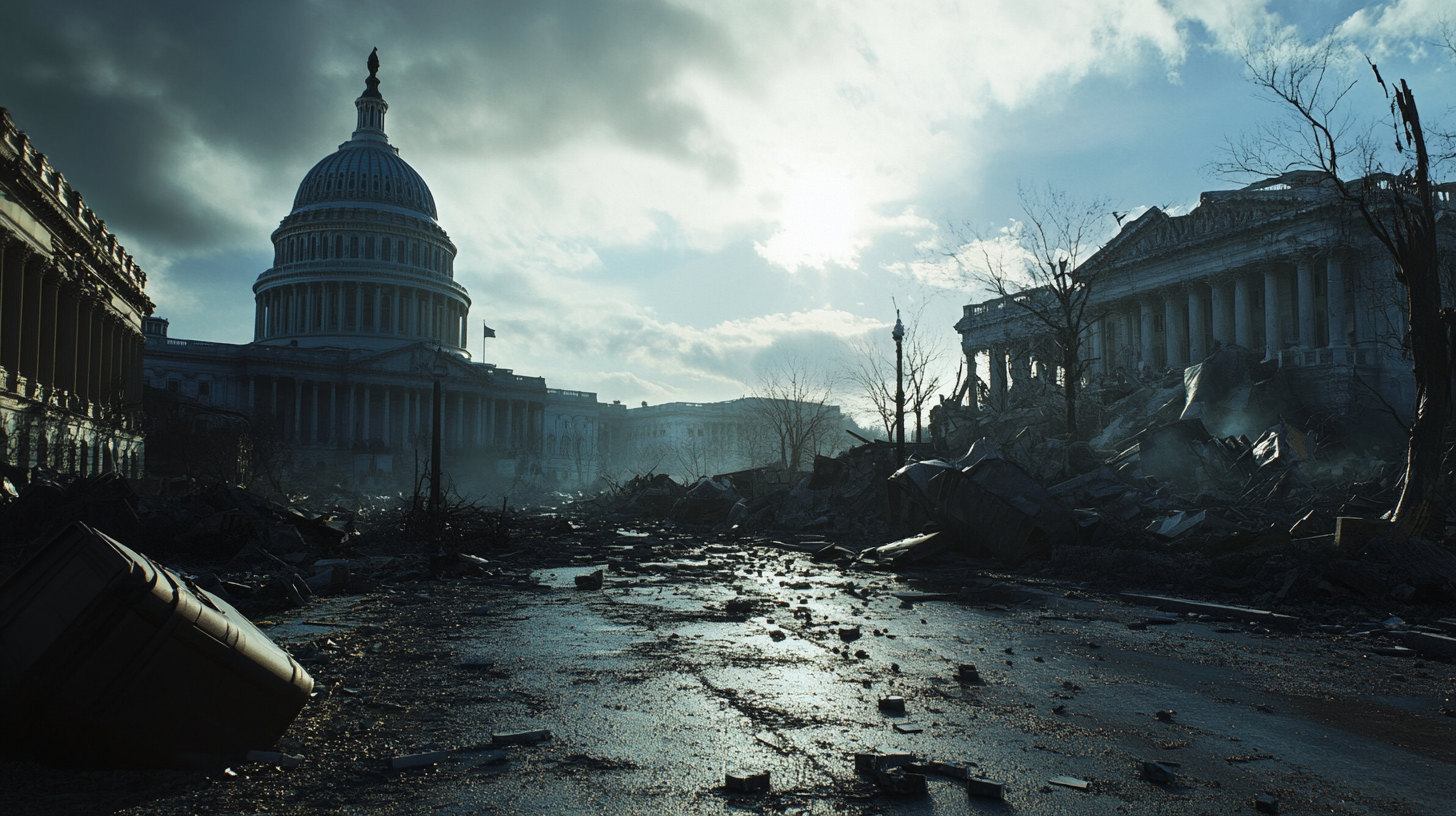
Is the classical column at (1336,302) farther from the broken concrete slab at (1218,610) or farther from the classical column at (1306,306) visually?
the broken concrete slab at (1218,610)

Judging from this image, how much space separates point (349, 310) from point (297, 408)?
57.5 feet

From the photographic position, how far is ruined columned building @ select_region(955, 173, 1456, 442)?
32906mm

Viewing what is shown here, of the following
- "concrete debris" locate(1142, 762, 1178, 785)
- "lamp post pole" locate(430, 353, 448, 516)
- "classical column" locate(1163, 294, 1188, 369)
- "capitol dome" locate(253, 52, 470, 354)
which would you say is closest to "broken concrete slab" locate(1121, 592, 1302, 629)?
"concrete debris" locate(1142, 762, 1178, 785)

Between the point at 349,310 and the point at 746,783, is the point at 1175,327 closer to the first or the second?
the point at 746,783

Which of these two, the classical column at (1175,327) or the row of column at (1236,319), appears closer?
the row of column at (1236,319)

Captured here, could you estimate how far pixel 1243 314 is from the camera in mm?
40531

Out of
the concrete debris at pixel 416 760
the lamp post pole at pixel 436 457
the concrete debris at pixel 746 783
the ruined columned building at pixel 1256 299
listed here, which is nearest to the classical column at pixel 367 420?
the ruined columned building at pixel 1256 299

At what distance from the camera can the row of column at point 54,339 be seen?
26.2 meters

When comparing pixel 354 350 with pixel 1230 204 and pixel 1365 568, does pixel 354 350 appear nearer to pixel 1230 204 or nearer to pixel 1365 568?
pixel 1230 204

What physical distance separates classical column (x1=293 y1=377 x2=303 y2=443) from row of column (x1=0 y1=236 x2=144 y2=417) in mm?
33029

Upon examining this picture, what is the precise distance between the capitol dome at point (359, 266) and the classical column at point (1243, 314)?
7422 centimetres

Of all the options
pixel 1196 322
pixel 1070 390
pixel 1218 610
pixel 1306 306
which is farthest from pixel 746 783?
pixel 1196 322

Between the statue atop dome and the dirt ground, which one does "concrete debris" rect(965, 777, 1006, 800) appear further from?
the statue atop dome

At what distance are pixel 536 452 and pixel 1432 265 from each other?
81.8m
